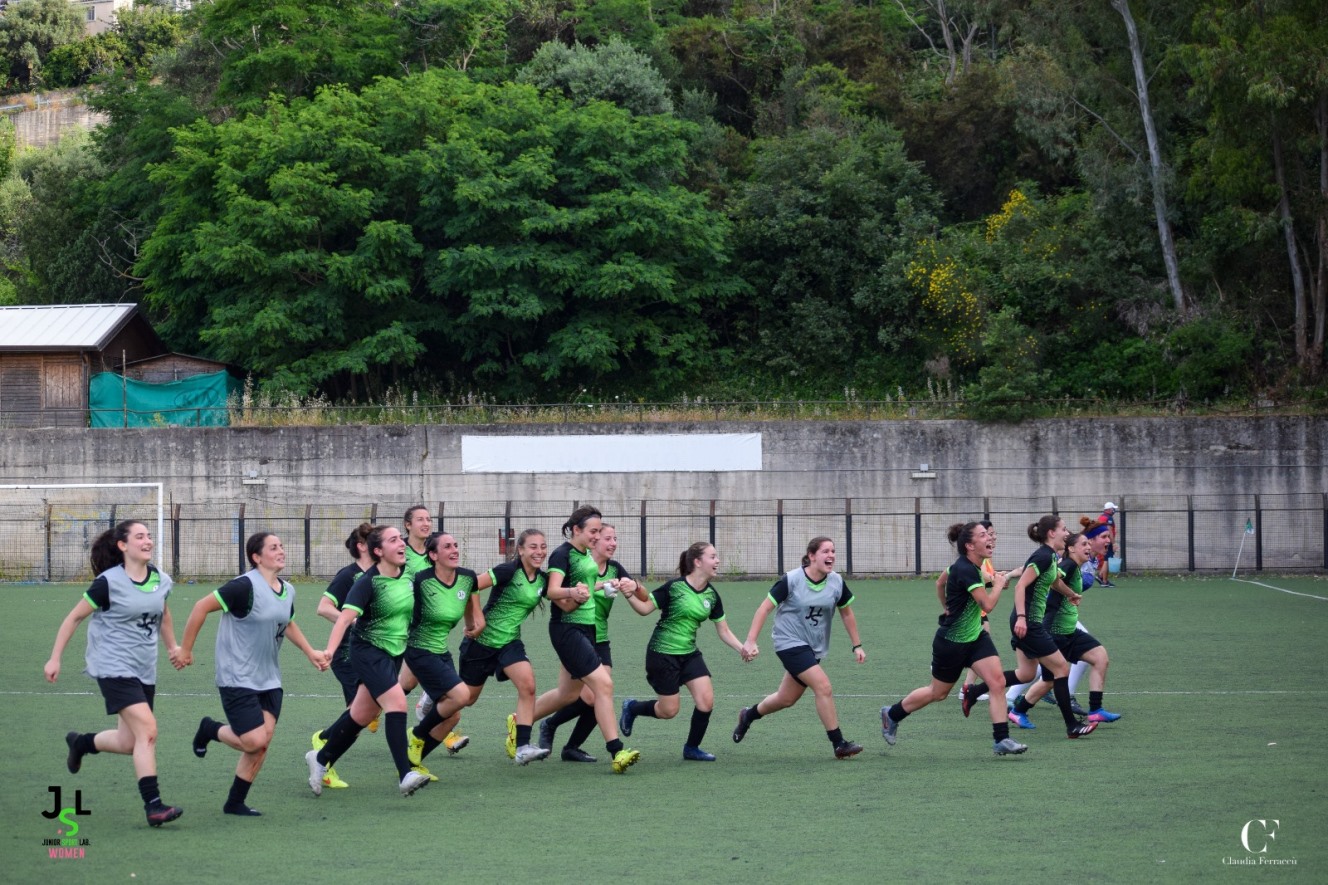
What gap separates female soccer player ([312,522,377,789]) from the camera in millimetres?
9078

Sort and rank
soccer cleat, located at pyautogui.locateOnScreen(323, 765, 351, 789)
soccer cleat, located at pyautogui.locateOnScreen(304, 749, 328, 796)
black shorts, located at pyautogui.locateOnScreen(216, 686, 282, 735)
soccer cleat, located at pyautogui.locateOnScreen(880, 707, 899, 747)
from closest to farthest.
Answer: black shorts, located at pyautogui.locateOnScreen(216, 686, 282, 735) < soccer cleat, located at pyautogui.locateOnScreen(304, 749, 328, 796) < soccer cleat, located at pyautogui.locateOnScreen(323, 765, 351, 789) < soccer cleat, located at pyautogui.locateOnScreen(880, 707, 899, 747)

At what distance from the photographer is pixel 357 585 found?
873 cm

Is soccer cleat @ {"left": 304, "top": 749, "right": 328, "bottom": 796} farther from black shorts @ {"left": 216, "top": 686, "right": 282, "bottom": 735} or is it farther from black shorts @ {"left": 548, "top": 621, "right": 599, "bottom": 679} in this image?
black shorts @ {"left": 548, "top": 621, "right": 599, "bottom": 679}

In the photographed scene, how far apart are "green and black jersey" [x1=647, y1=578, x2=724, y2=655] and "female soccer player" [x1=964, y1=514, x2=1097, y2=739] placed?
8.11 ft

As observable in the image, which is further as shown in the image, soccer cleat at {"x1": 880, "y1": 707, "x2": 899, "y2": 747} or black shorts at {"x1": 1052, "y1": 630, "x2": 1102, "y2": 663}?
black shorts at {"x1": 1052, "y1": 630, "x2": 1102, "y2": 663}

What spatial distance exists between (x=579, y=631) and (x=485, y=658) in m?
0.72

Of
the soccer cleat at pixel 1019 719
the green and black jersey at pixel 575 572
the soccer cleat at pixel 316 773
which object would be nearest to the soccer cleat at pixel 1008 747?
the soccer cleat at pixel 1019 719

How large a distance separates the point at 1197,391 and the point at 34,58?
220 ft

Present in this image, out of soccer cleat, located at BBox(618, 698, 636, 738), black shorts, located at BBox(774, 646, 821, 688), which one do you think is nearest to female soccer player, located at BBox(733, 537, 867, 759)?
black shorts, located at BBox(774, 646, 821, 688)

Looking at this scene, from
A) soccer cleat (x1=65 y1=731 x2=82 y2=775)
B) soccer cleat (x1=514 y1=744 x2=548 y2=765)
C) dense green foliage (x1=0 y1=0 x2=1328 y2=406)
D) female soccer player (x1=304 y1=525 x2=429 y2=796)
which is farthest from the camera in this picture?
dense green foliage (x1=0 y1=0 x2=1328 y2=406)

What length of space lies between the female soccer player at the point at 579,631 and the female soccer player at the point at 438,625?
1.89ft

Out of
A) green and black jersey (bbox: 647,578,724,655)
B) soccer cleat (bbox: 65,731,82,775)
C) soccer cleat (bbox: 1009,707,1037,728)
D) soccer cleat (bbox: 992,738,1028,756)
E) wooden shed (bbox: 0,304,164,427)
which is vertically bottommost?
soccer cleat (bbox: 1009,707,1037,728)

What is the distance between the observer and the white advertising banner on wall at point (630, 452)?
30297 mm

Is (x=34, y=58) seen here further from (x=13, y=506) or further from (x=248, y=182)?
(x=13, y=506)
